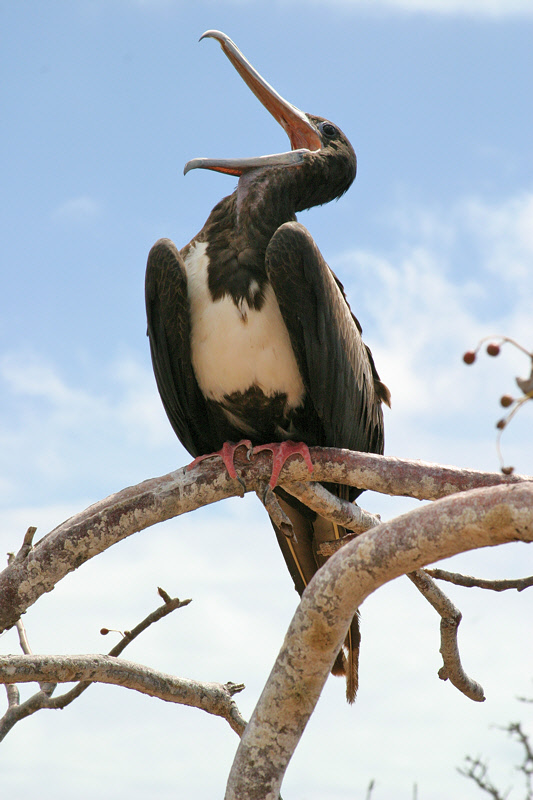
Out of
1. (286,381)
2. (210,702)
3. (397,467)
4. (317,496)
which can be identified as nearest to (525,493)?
(397,467)

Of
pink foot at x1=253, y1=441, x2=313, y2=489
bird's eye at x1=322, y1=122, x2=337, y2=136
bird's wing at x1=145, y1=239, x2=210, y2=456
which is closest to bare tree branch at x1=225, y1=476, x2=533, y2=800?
pink foot at x1=253, y1=441, x2=313, y2=489

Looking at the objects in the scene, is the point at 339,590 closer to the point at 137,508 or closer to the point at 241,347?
the point at 137,508

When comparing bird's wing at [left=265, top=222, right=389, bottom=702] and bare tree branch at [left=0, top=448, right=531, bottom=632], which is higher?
bird's wing at [left=265, top=222, right=389, bottom=702]

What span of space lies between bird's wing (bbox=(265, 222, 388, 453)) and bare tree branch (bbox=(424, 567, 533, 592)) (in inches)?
38.1

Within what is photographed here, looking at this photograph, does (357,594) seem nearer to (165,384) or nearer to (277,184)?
(165,384)

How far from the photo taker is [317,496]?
4840mm

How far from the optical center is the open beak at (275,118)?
5883 mm

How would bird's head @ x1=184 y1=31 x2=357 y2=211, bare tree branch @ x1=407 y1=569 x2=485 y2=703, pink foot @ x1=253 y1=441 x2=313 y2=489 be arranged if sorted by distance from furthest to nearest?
1. bird's head @ x1=184 y1=31 x2=357 y2=211
2. bare tree branch @ x1=407 y1=569 x2=485 y2=703
3. pink foot @ x1=253 y1=441 x2=313 y2=489

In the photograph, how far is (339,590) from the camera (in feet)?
10.2

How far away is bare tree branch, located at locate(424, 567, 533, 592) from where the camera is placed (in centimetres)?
473

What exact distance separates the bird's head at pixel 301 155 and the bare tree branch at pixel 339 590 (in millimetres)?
3363

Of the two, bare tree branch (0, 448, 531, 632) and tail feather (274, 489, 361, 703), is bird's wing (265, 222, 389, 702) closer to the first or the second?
tail feather (274, 489, 361, 703)

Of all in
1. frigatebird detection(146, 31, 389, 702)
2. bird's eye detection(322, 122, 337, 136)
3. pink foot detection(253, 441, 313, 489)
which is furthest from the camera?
bird's eye detection(322, 122, 337, 136)

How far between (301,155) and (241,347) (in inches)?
63.8
